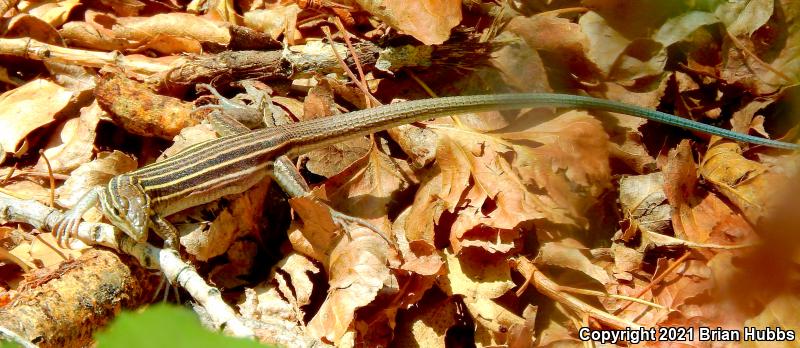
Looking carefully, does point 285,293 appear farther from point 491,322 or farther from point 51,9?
point 51,9

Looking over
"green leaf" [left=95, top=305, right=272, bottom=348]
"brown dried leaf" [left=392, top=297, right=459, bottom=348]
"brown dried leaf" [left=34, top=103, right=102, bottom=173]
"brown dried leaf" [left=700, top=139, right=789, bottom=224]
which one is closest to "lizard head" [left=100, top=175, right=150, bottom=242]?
"brown dried leaf" [left=34, top=103, right=102, bottom=173]

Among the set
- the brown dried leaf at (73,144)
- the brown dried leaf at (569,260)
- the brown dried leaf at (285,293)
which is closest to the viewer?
the brown dried leaf at (569,260)

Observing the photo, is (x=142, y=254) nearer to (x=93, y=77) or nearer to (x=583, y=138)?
(x=93, y=77)

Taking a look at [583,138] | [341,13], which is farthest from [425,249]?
[341,13]

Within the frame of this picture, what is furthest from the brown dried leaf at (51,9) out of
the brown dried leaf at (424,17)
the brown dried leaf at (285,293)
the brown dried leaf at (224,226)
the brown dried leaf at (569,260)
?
the brown dried leaf at (569,260)

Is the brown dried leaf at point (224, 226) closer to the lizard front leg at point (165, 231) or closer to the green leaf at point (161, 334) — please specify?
the lizard front leg at point (165, 231)

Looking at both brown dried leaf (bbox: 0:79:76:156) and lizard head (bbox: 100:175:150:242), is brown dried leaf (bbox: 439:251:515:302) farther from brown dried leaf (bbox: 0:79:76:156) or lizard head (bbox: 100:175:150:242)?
brown dried leaf (bbox: 0:79:76:156)

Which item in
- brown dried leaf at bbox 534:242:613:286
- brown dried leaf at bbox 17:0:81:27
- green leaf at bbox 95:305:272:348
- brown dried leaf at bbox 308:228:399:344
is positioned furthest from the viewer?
brown dried leaf at bbox 17:0:81:27
